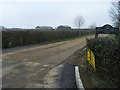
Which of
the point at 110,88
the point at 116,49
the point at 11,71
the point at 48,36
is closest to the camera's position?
the point at 110,88

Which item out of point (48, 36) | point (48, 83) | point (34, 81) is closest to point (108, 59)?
point (48, 83)

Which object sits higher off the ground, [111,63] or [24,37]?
[24,37]

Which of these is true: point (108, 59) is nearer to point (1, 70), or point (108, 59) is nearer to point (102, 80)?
point (102, 80)

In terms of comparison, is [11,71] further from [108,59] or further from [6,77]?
[108,59]

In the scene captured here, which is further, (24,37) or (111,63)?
(24,37)

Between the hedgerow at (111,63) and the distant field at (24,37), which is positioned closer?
the hedgerow at (111,63)

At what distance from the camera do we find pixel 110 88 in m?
5.58

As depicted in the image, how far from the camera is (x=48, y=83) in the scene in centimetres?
709

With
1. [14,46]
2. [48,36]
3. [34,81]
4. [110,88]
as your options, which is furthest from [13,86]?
[48,36]

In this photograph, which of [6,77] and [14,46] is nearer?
[6,77]

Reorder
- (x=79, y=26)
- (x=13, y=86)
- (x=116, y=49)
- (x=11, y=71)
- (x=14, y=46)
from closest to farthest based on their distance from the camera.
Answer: (x=116, y=49) → (x=13, y=86) → (x=11, y=71) → (x=14, y=46) → (x=79, y=26)

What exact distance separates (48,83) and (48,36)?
23.5 meters

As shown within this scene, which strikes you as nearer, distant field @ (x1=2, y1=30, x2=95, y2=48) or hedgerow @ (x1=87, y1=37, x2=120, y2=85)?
hedgerow @ (x1=87, y1=37, x2=120, y2=85)

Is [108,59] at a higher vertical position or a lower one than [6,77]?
higher
